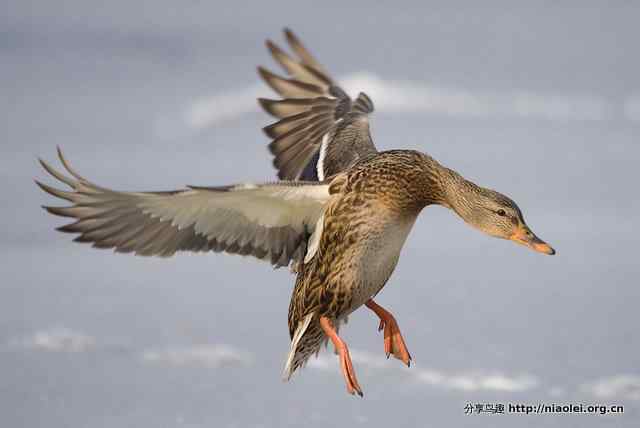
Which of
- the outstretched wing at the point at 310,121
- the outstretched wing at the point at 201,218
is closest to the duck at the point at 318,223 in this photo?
the outstretched wing at the point at 201,218

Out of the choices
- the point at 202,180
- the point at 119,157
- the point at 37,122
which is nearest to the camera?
the point at 202,180

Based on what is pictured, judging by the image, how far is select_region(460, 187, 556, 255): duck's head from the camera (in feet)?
14.3

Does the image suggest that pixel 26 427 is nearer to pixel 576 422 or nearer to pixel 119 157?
pixel 576 422

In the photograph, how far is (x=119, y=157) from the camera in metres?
7.70

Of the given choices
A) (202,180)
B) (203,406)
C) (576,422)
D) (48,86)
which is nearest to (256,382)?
(203,406)

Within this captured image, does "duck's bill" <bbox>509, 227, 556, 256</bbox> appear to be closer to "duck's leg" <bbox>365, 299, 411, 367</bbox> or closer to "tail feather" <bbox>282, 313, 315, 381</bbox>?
"duck's leg" <bbox>365, 299, 411, 367</bbox>

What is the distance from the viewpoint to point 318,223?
174 inches

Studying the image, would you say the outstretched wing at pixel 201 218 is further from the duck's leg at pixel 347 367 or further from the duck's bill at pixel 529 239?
the duck's bill at pixel 529 239

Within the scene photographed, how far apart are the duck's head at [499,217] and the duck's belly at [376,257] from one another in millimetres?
266

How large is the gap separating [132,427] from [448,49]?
17.9 feet

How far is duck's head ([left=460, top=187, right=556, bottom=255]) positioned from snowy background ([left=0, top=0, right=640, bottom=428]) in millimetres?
802

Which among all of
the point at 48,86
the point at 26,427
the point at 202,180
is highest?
the point at 48,86

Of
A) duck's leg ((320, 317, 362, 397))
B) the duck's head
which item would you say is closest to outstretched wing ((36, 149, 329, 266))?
duck's leg ((320, 317, 362, 397))

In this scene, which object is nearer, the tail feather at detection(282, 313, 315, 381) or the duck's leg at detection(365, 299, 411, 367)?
the tail feather at detection(282, 313, 315, 381)
